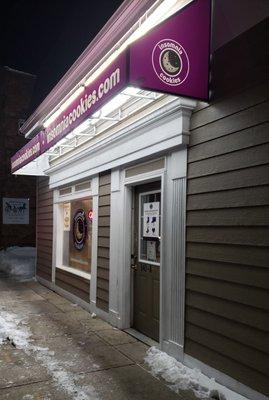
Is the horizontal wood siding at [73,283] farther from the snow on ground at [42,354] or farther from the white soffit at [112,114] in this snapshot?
the white soffit at [112,114]

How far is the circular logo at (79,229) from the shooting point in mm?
8384

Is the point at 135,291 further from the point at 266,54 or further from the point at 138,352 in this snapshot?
the point at 266,54

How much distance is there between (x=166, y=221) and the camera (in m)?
5.14

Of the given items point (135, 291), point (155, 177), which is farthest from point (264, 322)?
point (135, 291)

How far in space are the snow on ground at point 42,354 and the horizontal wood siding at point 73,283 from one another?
4.50ft

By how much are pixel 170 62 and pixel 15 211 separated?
13147mm

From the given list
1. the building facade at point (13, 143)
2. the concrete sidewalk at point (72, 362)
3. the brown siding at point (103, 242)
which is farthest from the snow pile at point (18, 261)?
the brown siding at point (103, 242)

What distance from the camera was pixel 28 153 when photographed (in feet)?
27.7

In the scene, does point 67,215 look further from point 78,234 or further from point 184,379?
point 184,379

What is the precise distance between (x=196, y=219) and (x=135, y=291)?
86.6 inches

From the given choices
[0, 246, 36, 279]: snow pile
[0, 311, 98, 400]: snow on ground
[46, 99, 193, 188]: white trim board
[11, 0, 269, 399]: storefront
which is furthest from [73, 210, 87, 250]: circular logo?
[0, 246, 36, 279]: snow pile

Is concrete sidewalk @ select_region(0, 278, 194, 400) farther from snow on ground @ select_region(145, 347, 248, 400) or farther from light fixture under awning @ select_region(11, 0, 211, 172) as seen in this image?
light fixture under awning @ select_region(11, 0, 211, 172)

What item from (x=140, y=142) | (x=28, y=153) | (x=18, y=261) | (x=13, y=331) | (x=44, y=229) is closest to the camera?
(x=140, y=142)

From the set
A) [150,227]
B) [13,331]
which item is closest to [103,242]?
[150,227]
